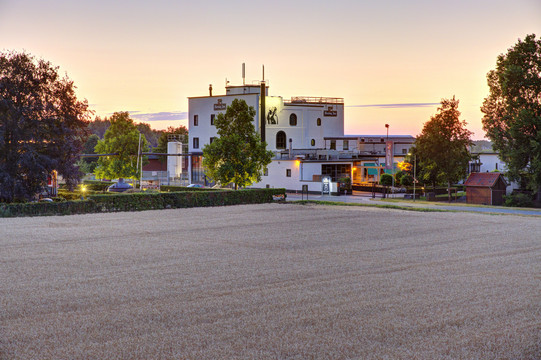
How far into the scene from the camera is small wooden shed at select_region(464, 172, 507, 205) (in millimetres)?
46844

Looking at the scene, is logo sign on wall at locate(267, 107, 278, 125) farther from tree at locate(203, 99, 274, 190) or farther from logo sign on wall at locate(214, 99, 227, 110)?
tree at locate(203, 99, 274, 190)

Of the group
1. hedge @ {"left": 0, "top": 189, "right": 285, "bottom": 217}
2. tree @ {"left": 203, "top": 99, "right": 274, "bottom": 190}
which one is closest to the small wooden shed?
hedge @ {"left": 0, "top": 189, "right": 285, "bottom": 217}

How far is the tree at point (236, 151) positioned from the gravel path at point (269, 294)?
66.7ft

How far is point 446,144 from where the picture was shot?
177 ft

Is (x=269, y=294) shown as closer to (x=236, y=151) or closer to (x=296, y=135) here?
(x=236, y=151)

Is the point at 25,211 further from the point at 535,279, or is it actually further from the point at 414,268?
the point at 535,279

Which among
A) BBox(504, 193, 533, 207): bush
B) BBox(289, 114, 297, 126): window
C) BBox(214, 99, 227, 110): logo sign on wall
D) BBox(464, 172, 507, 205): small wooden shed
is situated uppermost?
BBox(214, 99, 227, 110): logo sign on wall

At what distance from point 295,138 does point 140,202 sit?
46798 millimetres

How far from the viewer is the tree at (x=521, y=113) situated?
154 ft

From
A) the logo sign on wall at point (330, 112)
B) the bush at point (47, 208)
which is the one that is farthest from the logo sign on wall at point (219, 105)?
the bush at point (47, 208)

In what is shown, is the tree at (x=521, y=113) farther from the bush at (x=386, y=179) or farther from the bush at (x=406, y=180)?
the bush at (x=386, y=179)

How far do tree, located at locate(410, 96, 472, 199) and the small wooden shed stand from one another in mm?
5564

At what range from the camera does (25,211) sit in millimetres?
32406

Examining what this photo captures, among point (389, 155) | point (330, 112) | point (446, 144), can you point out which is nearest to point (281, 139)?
point (330, 112)
